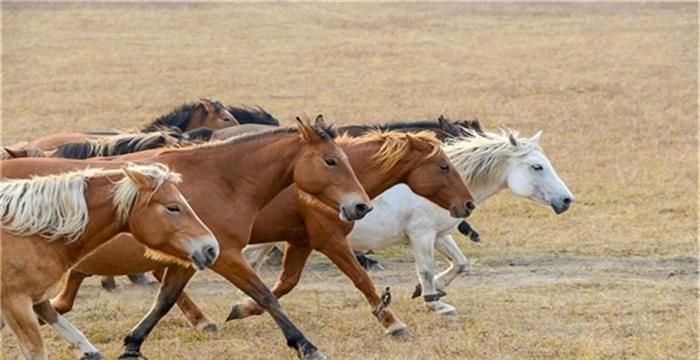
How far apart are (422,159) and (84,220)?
282 centimetres

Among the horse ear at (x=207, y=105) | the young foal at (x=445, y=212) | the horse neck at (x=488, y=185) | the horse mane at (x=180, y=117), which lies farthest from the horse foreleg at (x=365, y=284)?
the horse ear at (x=207, y=105)

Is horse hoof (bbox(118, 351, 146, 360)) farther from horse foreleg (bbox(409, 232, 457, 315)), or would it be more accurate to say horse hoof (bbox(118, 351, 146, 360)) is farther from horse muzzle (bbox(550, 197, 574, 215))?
horse muzzle (bbox(550, 197, 574, 215))

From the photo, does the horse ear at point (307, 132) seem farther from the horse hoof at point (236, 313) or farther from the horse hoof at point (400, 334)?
the horse hoof at point (236, 313)

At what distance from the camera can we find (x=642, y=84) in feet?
87.8

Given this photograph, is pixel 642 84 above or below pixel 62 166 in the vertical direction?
below

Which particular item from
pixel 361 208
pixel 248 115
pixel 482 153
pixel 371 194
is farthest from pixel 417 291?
pixel 248 115

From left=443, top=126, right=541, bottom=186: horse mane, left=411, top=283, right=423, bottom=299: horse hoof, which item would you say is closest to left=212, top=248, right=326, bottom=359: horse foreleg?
left=411, top=283, right=423, bottom=299: horse hoof

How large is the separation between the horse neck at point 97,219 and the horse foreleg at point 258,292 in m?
1.15

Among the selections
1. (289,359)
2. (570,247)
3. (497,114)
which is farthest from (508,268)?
(497,114)

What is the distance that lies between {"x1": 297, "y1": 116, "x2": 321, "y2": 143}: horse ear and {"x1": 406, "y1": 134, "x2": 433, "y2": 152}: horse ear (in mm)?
989

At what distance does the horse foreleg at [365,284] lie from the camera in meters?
8.70

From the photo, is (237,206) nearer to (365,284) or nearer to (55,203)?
(365,284)

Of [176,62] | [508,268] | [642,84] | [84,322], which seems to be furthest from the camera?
[176,62]

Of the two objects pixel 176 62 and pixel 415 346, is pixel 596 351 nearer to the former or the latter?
pixel 415 346
